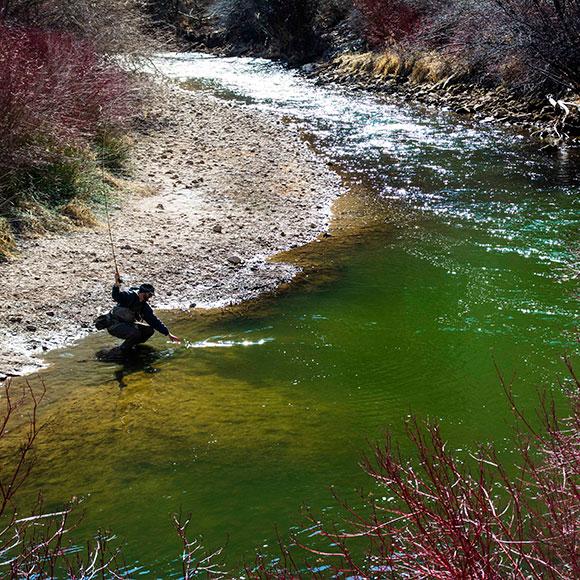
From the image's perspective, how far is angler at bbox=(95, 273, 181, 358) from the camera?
945 centimetres

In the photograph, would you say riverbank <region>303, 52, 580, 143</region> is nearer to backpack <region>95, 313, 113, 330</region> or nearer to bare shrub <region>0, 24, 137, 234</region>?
bare shrub <region>0, 24, 137, 234</region>

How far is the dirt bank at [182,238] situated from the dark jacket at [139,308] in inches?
45.7

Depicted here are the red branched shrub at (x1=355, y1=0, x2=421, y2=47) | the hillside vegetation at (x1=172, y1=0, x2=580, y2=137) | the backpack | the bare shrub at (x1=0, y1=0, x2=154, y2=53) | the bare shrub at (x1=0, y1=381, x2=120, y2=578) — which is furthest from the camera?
the red branched shrub at (x1=355, y1=0, x2=421, y2=47)

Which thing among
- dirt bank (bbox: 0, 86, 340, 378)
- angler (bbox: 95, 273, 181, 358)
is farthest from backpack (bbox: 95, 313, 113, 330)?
dirt bank (bbox: 0, 86, 340, 378)

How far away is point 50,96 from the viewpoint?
1506 cm

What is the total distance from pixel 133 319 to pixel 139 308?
0.15m

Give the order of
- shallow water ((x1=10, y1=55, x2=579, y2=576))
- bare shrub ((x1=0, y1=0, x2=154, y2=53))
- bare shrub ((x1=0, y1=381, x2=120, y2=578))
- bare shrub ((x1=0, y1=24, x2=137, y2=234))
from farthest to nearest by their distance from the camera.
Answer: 1. bare shrub ((x1=0, y1=0, x2=154, y2=53))
2. bare shrub ((x1=0, y1=24, x2=137, y2=234))
3. shallow water ((x1=10, y1=55, x2=579, y2=576))
4. bare shrub ((x1=0, y1=381, x2=120, y2=578))

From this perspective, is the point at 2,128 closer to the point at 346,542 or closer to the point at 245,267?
the point at 245,267

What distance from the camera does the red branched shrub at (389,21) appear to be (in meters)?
33.2

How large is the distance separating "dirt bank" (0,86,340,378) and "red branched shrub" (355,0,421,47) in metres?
14.7

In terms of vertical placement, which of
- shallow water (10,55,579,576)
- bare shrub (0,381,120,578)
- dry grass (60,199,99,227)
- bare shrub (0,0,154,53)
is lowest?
shallow water (10,55,579,576)

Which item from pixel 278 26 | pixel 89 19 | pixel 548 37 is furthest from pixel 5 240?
pixel 278 26

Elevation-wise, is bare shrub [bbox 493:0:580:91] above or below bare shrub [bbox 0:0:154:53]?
below

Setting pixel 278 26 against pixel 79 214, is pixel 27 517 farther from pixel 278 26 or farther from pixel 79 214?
pixel 278 26
